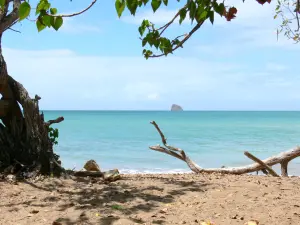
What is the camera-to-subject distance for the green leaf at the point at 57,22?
8.01 ft

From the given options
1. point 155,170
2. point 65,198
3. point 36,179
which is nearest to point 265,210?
point 65,198

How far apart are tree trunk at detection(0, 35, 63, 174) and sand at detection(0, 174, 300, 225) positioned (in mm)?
558

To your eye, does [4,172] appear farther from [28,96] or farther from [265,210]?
[265,210]

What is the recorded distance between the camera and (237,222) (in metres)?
4.46

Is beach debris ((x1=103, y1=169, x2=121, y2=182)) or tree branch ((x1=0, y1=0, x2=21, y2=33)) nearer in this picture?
tree branch ((x1=0, y1=0, x2=21, y2=33))

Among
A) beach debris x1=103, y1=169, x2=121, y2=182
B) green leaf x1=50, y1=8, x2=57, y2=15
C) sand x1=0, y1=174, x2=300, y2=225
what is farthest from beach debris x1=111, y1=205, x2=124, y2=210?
green leaf x1=50, y1=8, x2=57, y2=15

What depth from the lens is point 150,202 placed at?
539 centimetres

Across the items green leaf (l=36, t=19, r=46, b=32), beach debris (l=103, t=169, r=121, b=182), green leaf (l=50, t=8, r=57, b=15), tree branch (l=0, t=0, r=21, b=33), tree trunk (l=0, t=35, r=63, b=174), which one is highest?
tree branch (l=0, t=0, r=21, b=33)

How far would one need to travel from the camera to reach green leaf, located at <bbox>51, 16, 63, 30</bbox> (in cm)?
244

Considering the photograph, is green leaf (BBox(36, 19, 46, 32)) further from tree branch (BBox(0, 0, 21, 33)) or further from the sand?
tree branch (BBox(0, 0, 21, 33))

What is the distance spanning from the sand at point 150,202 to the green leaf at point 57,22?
102 inches

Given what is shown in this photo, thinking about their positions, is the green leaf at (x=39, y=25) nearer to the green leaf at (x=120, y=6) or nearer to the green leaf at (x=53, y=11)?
the green leaf at (x=53, y=11)

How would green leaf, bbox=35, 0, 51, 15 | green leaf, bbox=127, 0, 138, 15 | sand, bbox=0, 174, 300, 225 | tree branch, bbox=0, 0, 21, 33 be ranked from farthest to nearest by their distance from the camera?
tree branch, bbox=0, 0, 21, 33
sand, bbox=0, 174, 300, 225
green leaf, bbox=35, 0, 51, 15
green leaf, bbox=127, 0, 138, 15

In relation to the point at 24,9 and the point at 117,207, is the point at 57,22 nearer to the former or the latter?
the point at 24,9
